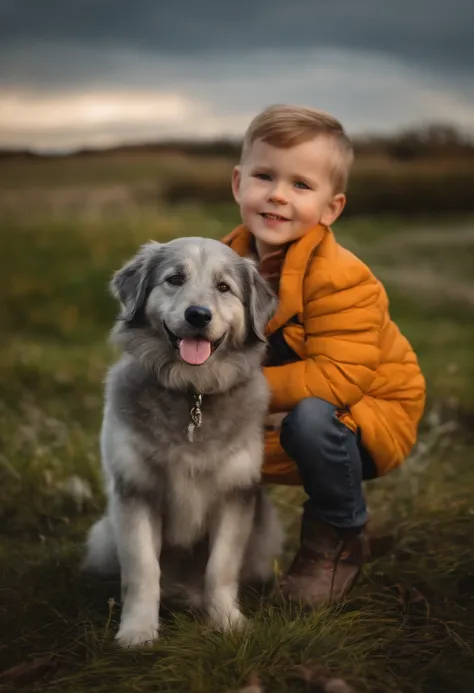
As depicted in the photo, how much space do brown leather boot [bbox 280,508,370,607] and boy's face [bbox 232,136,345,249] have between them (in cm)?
113

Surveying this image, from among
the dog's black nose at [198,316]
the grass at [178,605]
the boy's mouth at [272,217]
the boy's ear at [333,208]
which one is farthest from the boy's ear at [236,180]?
the grass at [178,605]

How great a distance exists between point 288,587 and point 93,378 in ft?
10.3

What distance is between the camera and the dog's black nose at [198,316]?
2713mm

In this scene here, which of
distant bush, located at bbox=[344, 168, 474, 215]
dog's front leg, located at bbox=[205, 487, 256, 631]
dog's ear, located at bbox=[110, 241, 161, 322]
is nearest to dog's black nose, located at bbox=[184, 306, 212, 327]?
dog's ear, located at bbox=[110, 241, 161, 322]

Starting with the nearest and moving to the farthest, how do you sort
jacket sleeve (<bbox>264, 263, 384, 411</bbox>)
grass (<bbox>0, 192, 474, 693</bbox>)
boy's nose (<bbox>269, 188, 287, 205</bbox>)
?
1. grass (<bbox>0, 192, 474, 693</bbox>)
2. jacket sleeve (<bbox>264, 263, 384, 411</bbox>)
3. boy's nose (<bbox>269, 188, 287, 205</bbox>)

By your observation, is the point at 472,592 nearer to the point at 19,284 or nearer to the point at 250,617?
the point at 250,617

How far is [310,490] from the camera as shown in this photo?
3.25 meters

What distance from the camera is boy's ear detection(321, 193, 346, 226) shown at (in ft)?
11.1

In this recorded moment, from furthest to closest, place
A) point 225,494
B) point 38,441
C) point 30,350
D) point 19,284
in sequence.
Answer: point 19,284, point 30,350, point 38,441, point 225,494

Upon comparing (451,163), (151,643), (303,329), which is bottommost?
(151,643)

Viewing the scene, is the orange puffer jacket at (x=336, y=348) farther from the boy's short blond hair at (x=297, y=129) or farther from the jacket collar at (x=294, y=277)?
the boy's short blond hair at (x=297, y=129)

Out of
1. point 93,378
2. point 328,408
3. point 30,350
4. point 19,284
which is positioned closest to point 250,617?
point 328,408

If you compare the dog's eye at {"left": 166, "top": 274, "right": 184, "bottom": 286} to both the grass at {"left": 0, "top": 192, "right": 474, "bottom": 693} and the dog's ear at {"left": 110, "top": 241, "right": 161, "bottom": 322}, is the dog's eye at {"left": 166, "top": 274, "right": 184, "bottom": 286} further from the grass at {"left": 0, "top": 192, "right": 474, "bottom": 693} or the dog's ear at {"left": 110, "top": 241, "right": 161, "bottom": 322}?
the grass at {"left": 0, "top": 192, "right": 474, "bottom": 693}

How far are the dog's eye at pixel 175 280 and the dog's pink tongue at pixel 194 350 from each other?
0.22 m
